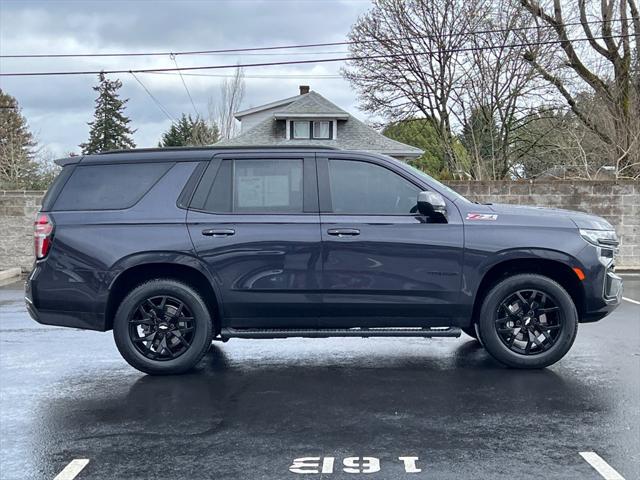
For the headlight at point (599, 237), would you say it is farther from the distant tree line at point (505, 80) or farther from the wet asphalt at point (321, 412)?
the distant tree line at point (505, 80)

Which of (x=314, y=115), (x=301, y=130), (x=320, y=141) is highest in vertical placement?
(x=314, y=115)

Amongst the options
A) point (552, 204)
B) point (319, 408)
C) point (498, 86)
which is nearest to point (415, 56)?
point (498, 86)

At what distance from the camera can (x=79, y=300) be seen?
574 cm

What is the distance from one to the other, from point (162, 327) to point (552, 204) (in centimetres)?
1131

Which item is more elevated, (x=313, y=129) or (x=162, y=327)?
(x=313, y=129)

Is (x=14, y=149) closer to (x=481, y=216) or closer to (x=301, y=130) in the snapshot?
(x=301, y=130)

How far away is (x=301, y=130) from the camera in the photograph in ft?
119

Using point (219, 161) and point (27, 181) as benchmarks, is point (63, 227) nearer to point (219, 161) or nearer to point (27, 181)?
point (219, 161)

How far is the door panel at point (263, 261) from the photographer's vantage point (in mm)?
5715

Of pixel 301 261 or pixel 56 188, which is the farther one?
pixel 56 188

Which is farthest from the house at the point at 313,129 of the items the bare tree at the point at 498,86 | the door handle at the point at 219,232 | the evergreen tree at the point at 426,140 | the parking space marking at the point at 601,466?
the parking space marking at the point at 601,466

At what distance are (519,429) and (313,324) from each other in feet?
6.71

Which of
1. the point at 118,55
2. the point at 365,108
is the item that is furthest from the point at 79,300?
the point at 365,108

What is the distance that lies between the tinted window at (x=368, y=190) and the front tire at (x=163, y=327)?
1511mm
